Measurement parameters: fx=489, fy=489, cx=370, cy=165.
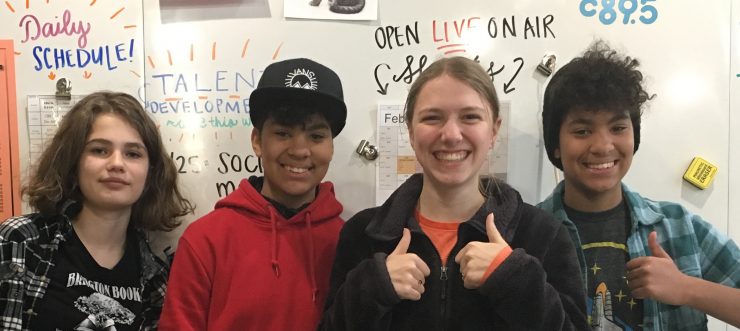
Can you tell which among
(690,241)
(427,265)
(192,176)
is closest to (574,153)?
(690,241)

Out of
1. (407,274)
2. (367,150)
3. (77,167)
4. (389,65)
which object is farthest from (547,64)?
(77,167)

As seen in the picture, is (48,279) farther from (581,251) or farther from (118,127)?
(581,251)

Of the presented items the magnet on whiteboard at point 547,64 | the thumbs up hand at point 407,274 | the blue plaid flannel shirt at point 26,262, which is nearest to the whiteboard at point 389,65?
the magnet on whiteboard at point 547,64

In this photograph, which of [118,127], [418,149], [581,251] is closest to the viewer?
[418,149]

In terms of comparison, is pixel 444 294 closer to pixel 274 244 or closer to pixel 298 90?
pixel 274 244

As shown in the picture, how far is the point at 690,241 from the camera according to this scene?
1152 mm

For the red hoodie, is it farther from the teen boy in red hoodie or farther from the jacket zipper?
the jacket zipper

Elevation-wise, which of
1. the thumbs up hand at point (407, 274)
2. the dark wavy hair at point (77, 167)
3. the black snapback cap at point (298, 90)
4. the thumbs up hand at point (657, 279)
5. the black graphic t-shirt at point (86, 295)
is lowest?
the black graphic t-shirt at point (86, 295)

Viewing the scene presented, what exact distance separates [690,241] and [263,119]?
1.05m

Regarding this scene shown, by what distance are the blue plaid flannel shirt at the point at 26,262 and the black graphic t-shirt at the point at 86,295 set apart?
0.06ft

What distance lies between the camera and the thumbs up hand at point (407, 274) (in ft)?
2.82

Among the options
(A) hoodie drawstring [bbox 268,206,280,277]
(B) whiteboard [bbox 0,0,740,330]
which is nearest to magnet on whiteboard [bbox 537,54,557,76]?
(B) whiteboard [bbox 0,0,740,330]

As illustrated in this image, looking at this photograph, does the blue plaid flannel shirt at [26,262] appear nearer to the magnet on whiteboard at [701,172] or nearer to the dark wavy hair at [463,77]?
the dark wavy hair at [463,77]

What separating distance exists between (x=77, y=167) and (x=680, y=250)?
150cm
